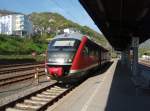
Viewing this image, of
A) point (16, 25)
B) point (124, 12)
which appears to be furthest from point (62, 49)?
point (16, 25)

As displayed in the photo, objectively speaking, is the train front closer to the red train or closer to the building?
the red train

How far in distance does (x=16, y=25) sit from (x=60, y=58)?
125994 millimetres

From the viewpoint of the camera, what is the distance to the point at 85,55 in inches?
810

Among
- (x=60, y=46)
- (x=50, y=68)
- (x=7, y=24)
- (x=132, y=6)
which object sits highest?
(x=7, y=24)

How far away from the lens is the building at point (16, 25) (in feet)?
455

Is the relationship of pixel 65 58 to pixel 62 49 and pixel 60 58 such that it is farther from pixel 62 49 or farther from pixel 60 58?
pixel 62 49

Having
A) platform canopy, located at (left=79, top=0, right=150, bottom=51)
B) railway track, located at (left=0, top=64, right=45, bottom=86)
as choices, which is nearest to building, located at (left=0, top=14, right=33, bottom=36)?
railway track, located at (left=0, top=64, right=45, bottom=86)

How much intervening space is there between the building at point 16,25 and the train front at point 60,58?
4769 inches

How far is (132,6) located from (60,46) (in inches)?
190

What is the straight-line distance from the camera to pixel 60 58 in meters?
17.8

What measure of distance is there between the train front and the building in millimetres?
121125

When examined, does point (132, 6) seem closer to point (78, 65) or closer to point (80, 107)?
point (78, 65)

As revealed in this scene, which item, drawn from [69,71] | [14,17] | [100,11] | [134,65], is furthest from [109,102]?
[14,17]

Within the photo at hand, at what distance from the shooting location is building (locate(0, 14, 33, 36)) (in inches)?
5458
